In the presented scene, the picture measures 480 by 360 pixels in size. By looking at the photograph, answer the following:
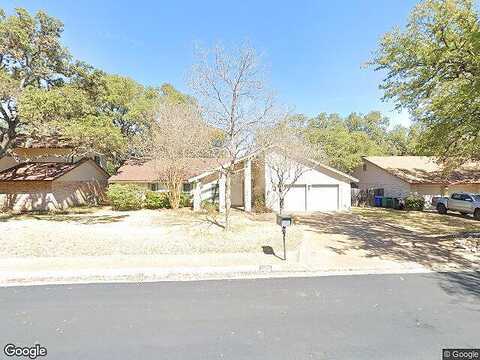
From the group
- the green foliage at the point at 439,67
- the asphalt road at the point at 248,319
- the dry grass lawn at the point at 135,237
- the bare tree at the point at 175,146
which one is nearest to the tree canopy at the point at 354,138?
the green foliage at the point at 439,67

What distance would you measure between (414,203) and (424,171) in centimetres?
582

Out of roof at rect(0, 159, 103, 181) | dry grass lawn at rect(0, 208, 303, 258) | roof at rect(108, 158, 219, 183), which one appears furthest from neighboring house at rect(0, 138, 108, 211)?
dry grass lawn at rect(0, 208, 303, 258)

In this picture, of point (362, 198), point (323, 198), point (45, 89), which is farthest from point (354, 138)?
point (45, 89)

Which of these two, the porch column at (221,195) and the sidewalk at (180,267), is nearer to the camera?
the sidewalk at (180,267)

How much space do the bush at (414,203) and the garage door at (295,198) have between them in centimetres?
833

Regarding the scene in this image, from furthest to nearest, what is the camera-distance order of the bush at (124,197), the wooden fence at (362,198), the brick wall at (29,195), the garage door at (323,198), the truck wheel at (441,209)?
the wooden fence at (362,198), the garage door at (323,198), the brick wall at (29,195), the bush at (124,197), the truck wheel at (441,209)

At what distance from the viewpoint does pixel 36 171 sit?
73.9 ft

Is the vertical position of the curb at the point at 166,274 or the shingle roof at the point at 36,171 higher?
the shingle roof at the point at 36,171

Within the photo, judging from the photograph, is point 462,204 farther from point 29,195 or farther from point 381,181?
point 29,195

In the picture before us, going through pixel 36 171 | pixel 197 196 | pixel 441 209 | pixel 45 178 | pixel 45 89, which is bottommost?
pixel 441 209

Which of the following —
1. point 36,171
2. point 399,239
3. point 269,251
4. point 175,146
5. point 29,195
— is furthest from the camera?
point 36,171

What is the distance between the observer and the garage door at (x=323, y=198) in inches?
873

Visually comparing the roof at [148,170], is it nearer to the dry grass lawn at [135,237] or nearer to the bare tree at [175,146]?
the bare tree at [175,146]

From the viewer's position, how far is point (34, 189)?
70.1 feet
